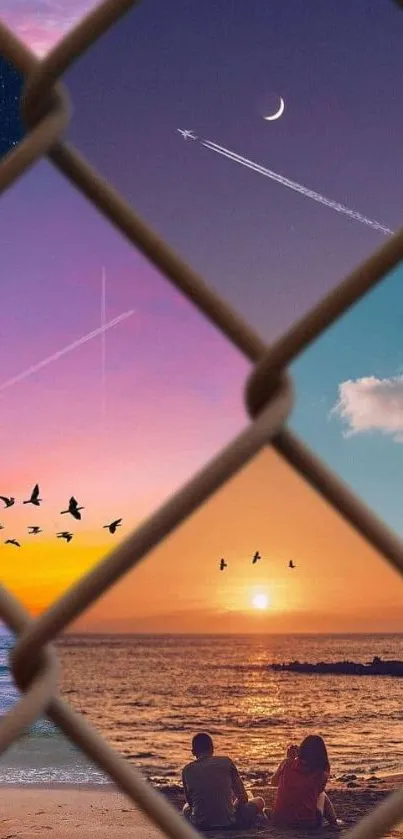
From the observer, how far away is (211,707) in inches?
677

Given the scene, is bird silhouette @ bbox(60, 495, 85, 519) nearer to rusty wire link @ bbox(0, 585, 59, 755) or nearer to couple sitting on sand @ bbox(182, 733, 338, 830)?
rusty wire link @ bbox(0, 585, 59, 755)

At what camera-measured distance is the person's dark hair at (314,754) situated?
15.9 feet

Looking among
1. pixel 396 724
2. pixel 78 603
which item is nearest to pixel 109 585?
pixel 78 603

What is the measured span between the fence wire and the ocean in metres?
9.46

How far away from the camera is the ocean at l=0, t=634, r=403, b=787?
38.7ft

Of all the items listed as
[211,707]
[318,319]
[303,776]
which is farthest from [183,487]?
[211,707]

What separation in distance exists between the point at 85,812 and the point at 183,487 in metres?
9.21

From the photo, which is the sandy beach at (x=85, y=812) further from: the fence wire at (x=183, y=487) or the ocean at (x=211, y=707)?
the fence wire at (x=183, y=487)

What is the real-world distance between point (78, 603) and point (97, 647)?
23.8m

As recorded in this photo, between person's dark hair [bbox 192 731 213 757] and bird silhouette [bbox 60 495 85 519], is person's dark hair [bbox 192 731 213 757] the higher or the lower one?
the lower one

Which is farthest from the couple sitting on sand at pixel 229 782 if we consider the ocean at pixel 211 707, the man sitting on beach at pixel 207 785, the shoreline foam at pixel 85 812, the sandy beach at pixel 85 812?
the ocean at pixel 211 707

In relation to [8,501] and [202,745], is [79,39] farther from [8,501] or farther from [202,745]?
[202,745]

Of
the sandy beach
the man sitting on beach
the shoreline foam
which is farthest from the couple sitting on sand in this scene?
the sandy beach

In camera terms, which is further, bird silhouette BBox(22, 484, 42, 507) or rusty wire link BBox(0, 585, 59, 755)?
bird silhouette BBox(22, 484, 42, 507)
